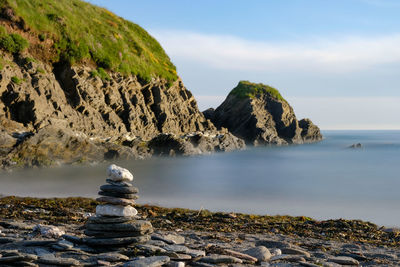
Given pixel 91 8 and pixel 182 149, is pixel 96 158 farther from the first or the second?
pixel 91 8

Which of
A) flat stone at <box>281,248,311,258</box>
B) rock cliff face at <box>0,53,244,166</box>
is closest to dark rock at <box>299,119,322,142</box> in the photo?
rock cliff face at <box>0,53,244,166</box>

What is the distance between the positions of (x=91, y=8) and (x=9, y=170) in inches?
1246

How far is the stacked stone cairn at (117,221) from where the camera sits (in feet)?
26.6

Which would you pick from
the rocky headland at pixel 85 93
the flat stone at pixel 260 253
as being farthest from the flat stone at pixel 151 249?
the rocky headland at pixel 85 93

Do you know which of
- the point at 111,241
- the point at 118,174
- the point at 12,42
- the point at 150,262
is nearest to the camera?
the point at 150,262

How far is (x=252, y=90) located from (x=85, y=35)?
53.7m

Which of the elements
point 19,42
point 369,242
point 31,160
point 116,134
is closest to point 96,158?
point 31,160

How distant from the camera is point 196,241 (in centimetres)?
956

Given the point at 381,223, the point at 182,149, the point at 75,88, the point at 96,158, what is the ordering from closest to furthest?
1. the point at 381,223
2. the point at 96,158
3. the point at 75,88
4. the point at 182,149

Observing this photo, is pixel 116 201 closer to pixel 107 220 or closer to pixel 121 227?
pixel 107 220

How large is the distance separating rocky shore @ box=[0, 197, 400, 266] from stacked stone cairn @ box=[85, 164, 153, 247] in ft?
0.66

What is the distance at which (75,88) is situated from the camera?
37.7 metres

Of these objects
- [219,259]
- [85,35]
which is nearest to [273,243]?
[219,259]

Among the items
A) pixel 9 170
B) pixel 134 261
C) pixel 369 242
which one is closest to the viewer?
pixel 134 261
